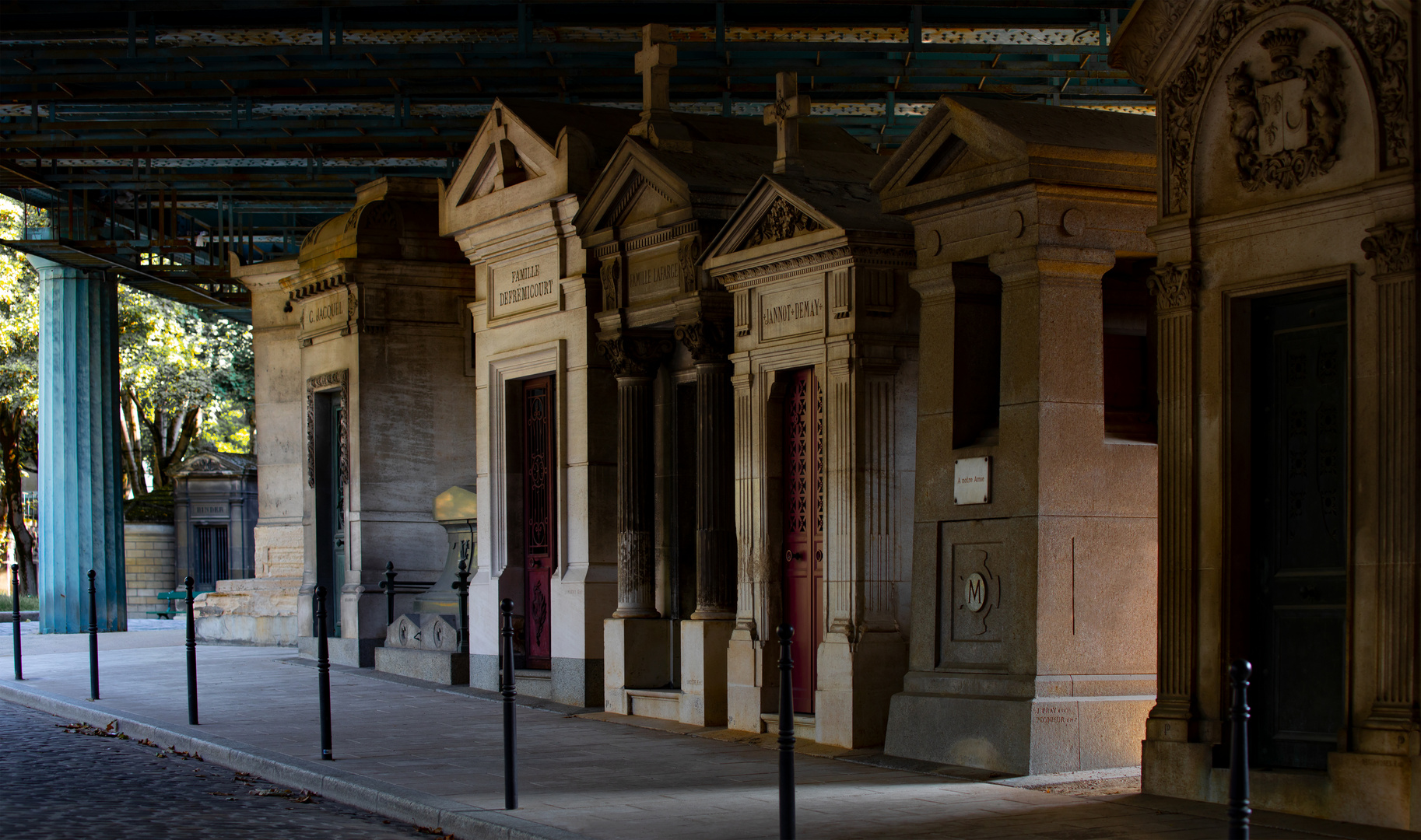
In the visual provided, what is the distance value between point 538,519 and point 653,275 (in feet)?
11.5

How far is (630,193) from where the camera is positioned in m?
15.1

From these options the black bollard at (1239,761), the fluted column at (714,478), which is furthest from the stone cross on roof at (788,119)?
the black bollard at (1239,761)

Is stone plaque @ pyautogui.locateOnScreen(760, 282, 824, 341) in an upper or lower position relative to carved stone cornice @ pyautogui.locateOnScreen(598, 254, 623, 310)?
lower

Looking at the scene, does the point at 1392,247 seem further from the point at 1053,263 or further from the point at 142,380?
the point at 142,380

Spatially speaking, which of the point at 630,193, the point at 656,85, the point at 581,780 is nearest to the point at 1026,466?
the point at 581,780

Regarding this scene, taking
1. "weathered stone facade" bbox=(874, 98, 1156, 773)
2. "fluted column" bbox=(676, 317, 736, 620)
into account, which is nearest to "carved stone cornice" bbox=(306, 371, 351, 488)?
"fluted column" bbox=(676, 317, 736, 620)

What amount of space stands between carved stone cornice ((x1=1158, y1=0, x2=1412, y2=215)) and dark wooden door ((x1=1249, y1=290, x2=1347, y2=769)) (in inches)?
36.7

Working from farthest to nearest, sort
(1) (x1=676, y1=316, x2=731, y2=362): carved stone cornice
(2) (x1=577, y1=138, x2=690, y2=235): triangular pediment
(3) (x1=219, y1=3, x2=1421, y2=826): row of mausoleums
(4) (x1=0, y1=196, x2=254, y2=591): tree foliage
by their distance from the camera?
(4) (x1=0, y1=196, x2=254, y2=591): tree foliage, (2) (x1=577, y1=138, x2=690, y2=235): triangular pediment, (1) (x1=676, y1=316, x2=731, y2=362): carved stone cornice, (3) (x1=219, y1=3, x2=1421, y2=826): row of mausoleums

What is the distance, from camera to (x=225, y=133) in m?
23.6

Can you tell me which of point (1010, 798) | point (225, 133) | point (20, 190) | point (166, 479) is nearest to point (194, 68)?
point (225, 133)

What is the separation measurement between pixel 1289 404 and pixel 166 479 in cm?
4332

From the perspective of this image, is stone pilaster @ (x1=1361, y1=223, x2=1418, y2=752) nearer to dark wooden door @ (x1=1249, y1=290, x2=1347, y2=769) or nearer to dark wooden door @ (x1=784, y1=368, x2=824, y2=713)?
dark wooden door @ (x1=1249, y1=290, x2=1347, y2=769)

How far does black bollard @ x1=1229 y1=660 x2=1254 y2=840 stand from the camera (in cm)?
589

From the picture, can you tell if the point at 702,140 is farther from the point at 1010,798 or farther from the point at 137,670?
the point at 137,670
